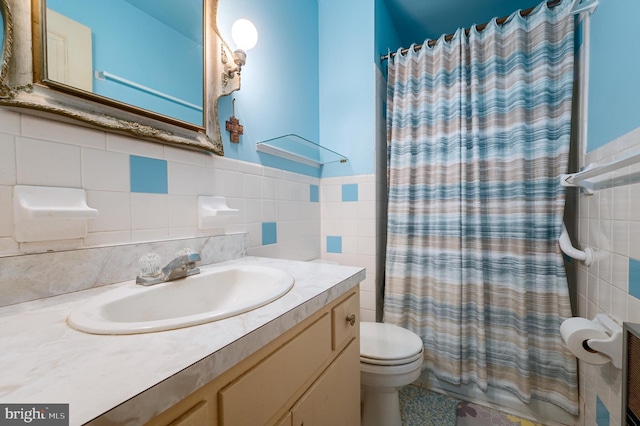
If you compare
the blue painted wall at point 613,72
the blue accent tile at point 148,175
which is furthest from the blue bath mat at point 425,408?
the blue accent tile at point 148,175

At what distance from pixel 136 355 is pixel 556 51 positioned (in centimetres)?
186

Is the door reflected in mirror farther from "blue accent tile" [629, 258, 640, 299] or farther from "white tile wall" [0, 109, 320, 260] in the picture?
"blue accent tile" [629, 258, 640, 299]

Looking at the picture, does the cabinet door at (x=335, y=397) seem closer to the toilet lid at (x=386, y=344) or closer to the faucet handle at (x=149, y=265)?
the toilet lid at (x=386, y=344)

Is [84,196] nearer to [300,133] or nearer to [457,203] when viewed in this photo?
[300,133]

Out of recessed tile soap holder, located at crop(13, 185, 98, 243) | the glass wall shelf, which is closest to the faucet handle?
recessed tile soap holder, located at crop(13, 185, 98, 243)

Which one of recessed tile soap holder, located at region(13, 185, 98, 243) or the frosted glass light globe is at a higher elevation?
the frosted glass light globe

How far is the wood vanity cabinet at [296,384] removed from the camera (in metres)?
0.36

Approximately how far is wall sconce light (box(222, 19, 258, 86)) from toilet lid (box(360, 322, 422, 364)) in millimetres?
1263

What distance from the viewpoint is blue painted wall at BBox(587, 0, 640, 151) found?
29.4 inches

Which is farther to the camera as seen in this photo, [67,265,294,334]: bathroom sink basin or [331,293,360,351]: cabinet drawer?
[331,293,360,351]: cabinet drawer

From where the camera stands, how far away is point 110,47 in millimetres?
681

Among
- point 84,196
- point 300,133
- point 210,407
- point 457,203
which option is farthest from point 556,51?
point 84,196

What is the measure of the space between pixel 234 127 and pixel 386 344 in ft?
3.81

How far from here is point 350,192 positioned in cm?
160
